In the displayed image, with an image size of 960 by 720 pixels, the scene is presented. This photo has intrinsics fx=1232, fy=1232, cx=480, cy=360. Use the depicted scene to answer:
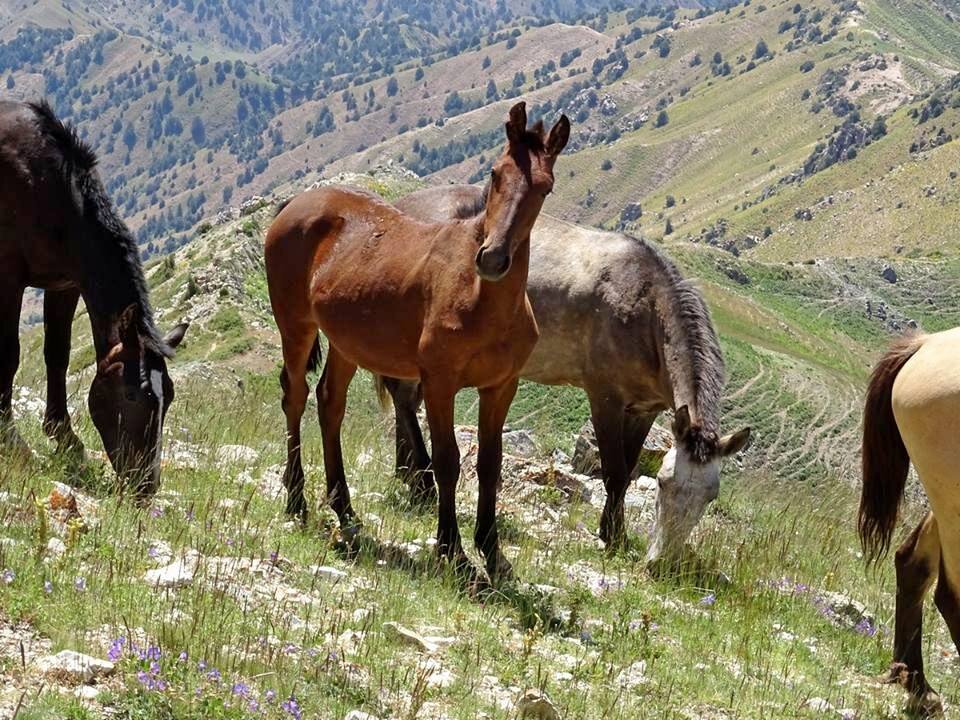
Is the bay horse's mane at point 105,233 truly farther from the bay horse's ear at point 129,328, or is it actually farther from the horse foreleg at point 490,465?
the horse foreleg at point 490,465

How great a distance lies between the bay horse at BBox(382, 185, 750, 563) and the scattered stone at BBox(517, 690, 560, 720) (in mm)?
3333

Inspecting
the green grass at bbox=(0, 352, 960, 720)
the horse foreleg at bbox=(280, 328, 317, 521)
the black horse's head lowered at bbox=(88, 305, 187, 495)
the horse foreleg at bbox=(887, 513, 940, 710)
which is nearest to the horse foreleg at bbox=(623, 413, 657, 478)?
the green grass at bbox=(0, 352, 960, 720)

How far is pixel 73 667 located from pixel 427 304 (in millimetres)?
3517

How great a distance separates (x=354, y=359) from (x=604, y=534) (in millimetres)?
2601

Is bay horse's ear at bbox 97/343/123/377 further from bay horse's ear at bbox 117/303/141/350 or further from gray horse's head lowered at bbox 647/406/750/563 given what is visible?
gray horse's head lowered at bbox 647/406/750/563

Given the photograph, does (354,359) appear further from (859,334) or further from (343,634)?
(859,334)

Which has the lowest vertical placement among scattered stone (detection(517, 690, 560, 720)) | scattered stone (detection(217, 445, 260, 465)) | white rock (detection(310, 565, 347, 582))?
scattered stone (detection(217, 445, 260, 465))

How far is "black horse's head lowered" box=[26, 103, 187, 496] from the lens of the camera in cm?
811

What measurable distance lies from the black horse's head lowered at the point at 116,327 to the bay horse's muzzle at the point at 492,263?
2636 mm

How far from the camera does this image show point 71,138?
30.1 feet

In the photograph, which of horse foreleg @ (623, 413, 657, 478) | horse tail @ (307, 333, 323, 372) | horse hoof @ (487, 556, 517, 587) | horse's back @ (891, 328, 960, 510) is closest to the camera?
horse's back @ (891, 328, 960, 510)

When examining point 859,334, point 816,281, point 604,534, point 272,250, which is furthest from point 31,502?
point 816,281

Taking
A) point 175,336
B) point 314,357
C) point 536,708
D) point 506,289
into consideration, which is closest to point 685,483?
point 506,289

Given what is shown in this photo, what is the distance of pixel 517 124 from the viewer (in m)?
7.05
